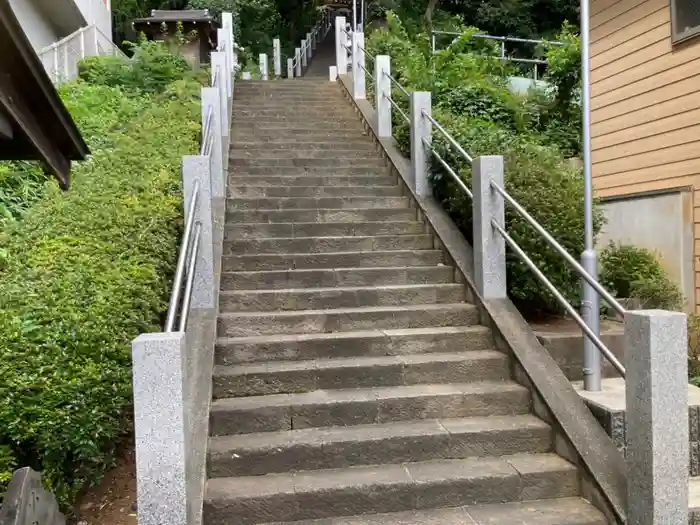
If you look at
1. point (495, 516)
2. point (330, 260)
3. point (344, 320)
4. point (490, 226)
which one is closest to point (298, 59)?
point (330, 260)

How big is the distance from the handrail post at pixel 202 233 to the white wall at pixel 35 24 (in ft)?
34.4

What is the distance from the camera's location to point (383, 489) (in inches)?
134

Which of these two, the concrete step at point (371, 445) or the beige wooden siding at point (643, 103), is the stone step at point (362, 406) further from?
the beige wooden siding at point (643, 103)

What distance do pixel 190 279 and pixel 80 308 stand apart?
0.72 meters

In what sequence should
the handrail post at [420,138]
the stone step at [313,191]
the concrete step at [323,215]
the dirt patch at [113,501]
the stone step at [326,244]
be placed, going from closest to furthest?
the dirt patch at [113,501] → the stone step at [326,244] → the concrete step at [323,215] → the handrail post at [420,138] → the stone step at [313,191]

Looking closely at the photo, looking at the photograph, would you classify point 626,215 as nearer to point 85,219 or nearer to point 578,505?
point 578,505

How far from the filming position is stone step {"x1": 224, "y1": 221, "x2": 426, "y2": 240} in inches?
234

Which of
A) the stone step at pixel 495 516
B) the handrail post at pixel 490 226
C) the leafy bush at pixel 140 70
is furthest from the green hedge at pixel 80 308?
the leafy bush at pixel 140 70

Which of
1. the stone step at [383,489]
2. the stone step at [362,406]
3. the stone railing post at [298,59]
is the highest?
the stone railing post at [298,59]

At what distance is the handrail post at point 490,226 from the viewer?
475 cm

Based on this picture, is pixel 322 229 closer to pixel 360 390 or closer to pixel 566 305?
pixel 360 390

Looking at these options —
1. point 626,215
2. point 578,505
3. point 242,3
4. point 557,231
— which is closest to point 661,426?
point 578,505

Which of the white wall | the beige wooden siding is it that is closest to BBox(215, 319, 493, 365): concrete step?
the beige wooden siding

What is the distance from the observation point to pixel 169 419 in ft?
9.19
